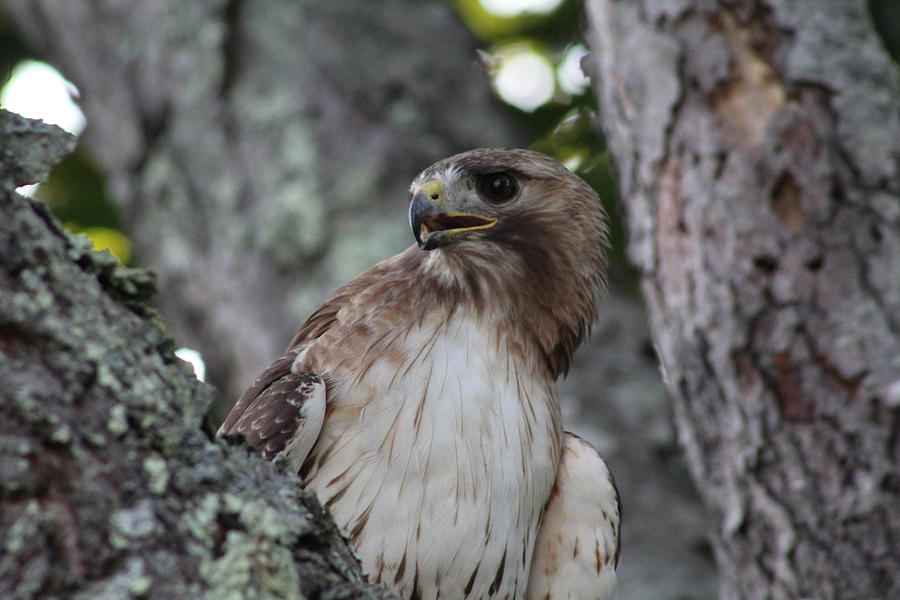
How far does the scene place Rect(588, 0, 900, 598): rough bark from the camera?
329 centimetres

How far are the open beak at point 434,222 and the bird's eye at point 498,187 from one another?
0.13 metres

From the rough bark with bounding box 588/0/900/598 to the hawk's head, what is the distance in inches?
11.0

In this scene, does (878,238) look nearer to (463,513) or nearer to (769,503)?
(769,503)

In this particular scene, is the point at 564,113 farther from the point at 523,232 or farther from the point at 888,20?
the point at 523,232

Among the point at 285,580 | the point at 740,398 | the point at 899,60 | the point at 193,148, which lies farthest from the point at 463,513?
the point at 899,60

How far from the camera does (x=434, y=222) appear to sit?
3.59 m

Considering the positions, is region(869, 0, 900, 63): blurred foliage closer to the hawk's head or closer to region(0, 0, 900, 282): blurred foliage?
region(0, 0, 900, 282): blurred foliage

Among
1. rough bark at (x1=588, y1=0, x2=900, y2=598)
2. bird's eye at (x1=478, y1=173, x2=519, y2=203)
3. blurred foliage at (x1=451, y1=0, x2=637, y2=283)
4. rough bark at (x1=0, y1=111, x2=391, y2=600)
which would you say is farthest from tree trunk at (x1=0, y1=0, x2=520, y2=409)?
rough bark at (x1=0, y1=111, x2=391, y2=600)

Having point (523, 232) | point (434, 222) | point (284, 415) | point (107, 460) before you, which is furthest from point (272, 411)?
point (107, 460)

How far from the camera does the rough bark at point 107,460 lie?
1296 millimetres

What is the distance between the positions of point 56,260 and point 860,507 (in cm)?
267

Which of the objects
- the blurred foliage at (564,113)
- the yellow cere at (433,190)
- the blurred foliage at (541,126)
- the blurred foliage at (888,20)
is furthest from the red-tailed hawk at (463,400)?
the blurred foliage at (888,20)

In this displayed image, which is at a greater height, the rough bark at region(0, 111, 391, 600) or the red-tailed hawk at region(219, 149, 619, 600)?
the rough bark at region(0, 111, 391, 600)

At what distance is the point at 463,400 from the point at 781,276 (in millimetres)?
1169
